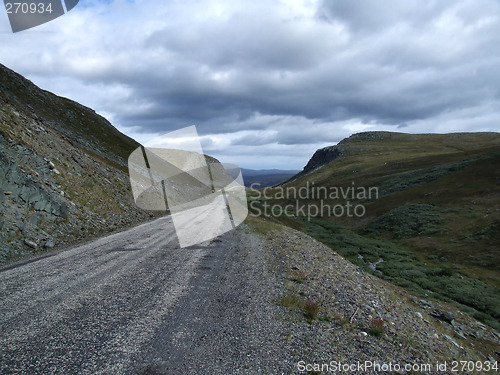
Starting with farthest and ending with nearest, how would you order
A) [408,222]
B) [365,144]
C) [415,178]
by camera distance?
[365,144]
[415,178]
[408,222]

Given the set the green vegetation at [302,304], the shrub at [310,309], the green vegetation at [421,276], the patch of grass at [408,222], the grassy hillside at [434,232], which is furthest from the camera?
the patch of grass at [408,222]

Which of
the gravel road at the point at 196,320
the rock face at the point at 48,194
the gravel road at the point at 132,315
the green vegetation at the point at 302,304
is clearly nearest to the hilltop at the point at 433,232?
the gravel road at the point at 196,320

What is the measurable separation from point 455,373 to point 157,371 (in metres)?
8.38

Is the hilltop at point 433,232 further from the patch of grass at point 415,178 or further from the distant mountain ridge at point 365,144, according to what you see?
the distant mountain ridge at point 365,144

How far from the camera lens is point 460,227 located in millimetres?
36875

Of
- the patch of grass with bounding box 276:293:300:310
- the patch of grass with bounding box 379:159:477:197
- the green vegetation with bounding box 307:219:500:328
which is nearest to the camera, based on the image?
the patch of grass with bounding box 276:293:300:310

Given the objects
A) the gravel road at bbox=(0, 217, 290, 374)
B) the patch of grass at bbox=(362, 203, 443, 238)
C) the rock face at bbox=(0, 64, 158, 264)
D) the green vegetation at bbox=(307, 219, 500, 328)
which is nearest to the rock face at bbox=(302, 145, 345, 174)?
the patch of grass at bbox=(362, 203, 443, 238)

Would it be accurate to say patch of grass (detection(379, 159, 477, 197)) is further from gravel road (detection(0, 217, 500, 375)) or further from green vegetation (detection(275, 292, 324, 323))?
green vegetation (detection(275, 292, 324, 323))

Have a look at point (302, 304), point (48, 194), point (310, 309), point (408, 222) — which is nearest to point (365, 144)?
point (408, 222)

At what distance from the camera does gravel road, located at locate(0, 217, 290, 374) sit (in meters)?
7.14

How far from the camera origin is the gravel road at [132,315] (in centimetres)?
714

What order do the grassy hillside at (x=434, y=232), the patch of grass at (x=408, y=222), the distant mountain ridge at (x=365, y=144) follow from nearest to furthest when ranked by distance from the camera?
1. the grassy hillside at (x=434, y=232)
2. the patch of grass at (x=408, y=222)
3. the distant mountain ridge at (x=365, y=144)

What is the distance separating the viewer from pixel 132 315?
30.9 feet

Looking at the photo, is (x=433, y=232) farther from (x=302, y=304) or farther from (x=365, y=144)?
(x=365, y=144)
